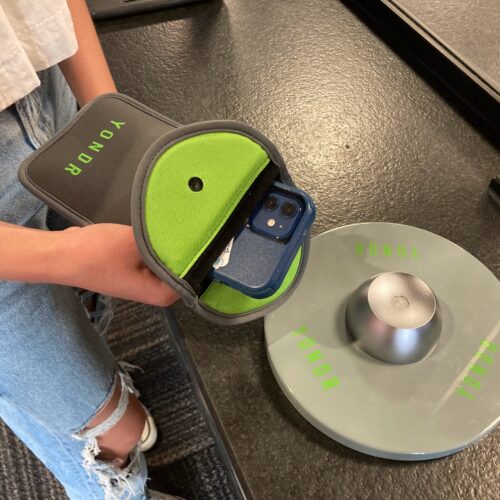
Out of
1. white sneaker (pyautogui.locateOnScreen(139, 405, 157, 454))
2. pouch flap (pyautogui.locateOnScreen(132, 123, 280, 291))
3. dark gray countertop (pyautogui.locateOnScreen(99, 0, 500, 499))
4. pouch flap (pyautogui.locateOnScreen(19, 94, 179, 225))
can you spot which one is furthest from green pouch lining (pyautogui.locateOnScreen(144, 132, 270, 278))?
white sneaker (pyautogui.locateOnScreen(139, 405, 157, 454))

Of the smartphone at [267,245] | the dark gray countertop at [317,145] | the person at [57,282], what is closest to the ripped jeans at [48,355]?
the person at [57,282]

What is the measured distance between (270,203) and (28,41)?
0.26 m

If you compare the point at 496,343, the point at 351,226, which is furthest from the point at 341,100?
the point at 496,343

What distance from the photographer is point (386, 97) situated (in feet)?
2.48

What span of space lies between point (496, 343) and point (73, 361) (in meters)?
0.41

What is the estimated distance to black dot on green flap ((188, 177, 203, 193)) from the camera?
346mm

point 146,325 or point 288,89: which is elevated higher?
→ point 288,89

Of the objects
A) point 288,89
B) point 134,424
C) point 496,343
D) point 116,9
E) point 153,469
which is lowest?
point 153,469

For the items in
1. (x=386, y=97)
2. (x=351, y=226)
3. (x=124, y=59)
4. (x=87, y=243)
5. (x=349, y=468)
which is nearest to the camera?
(x=87, y=243)

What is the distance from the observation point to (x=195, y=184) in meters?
0.35

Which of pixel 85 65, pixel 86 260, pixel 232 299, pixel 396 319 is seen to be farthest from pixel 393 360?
pixel 85 65

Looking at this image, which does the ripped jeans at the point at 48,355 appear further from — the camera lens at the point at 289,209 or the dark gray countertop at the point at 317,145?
the camera lens at the point at 289,209

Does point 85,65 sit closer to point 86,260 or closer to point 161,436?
point 86,260

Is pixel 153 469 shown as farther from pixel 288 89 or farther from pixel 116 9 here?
pixel 116 9
